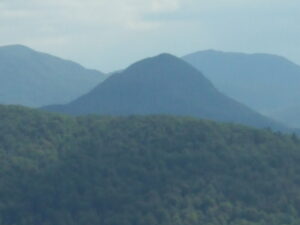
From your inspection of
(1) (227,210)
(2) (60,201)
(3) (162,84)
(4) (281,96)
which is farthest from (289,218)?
(4) (281,96)

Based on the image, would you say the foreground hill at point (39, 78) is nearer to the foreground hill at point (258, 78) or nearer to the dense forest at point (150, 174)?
the foreground hill at point (258, 78)

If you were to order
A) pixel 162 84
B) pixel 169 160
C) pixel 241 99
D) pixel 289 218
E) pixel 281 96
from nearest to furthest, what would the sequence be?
pixel 289 218 < pixel 169 160 < pixel 162 84 < pixel 241 99 < pixel 281 96

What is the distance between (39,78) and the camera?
551 ft

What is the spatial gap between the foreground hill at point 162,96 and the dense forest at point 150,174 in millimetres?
52618

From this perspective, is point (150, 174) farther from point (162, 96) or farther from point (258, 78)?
point (258, 78)

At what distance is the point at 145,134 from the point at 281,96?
134 meters

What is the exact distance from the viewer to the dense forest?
1446 inches

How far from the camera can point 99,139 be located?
42625mm

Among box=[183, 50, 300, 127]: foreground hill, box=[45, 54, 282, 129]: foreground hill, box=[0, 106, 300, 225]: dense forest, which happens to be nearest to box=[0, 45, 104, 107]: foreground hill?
box=[183, 50, 300, 127]: foreground hill

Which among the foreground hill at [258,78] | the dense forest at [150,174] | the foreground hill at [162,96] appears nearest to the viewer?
the dense forest at [150,174]

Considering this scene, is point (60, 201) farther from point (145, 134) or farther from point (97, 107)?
point (97, 107)

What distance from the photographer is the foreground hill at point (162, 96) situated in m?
98.2

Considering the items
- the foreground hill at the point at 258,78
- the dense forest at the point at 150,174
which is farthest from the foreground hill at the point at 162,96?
the dense forest at the point at 150,174

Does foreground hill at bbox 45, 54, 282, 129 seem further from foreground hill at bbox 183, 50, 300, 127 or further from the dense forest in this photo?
the dense forest
